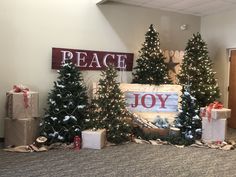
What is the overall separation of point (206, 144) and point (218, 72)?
2596 millimetres

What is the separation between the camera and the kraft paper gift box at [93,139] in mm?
4926

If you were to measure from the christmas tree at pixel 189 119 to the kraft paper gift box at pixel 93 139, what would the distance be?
1.63m

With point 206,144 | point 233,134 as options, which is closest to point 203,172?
point 206,144

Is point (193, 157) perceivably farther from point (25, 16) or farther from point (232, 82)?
point (25, 16)

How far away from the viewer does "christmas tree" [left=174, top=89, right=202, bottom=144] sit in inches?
218

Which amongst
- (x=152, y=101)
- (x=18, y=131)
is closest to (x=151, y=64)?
(x=152, y=101)

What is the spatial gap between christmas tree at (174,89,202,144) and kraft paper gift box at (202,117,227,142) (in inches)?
6.7

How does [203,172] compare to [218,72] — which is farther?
[218,72]

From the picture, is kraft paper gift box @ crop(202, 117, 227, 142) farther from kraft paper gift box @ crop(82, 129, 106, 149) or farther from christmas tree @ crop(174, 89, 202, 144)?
kraft paper gift box @ crop(82, 129, 106, 149)

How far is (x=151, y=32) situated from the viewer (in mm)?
6160

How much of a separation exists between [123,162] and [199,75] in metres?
2.94

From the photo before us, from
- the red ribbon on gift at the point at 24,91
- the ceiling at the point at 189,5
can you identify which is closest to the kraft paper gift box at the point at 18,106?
the red ribbon on gift at the point at 24,91

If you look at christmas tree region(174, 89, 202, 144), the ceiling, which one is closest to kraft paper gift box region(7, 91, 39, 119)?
the ceiling

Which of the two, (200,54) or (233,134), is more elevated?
(200,54)
